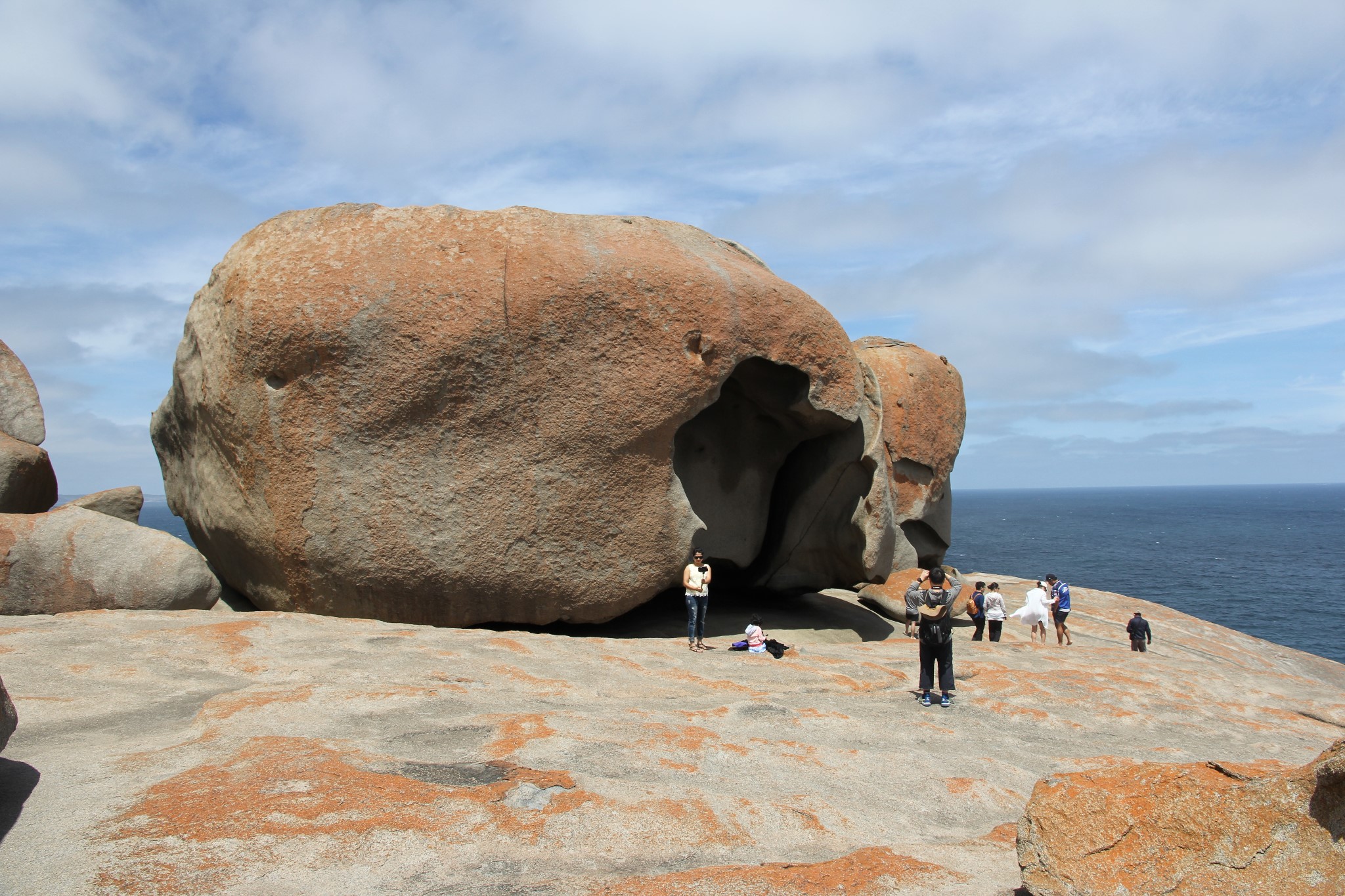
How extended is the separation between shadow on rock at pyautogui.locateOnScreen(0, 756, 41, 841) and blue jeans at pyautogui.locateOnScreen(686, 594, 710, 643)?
22.2 ft

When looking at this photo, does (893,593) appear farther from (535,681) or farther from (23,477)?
(23,477)

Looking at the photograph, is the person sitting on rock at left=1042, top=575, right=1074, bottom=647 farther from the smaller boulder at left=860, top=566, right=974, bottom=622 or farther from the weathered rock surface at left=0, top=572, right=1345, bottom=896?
the weathered rock surface at left=0, top=572, right=1345, bottom=896

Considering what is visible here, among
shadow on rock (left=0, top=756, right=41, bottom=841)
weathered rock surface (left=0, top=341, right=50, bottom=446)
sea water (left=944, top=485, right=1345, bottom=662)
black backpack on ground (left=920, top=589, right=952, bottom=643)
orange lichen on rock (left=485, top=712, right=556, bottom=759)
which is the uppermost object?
weathered rock surface (left=0, top=341, right=50, bottom=446)

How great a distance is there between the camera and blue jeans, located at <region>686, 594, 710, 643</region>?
10.5m

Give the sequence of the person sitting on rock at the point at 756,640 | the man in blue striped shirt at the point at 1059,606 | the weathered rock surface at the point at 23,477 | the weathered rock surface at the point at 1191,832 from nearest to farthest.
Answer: the weathered rock surface at the point at 1191,832 < the person sitting on rock at the point at 756,640 < the weathered rock surface at the point at 23,477 < the man in blue striped shirt at the point at 1059,606

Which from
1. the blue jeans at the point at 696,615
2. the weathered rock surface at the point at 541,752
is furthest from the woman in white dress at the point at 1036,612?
the blue jeans at the point at 696,615

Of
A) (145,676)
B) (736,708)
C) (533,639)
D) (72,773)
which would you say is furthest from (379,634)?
(72,773)

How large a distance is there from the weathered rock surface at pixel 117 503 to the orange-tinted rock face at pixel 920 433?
11.9m

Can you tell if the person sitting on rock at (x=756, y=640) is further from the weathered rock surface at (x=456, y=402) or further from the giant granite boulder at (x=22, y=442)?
the giant granite boulder at (x=22, y=442)

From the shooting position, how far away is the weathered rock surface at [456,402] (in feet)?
33.1

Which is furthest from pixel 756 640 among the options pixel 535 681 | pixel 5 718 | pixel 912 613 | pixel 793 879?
pixel 5 718

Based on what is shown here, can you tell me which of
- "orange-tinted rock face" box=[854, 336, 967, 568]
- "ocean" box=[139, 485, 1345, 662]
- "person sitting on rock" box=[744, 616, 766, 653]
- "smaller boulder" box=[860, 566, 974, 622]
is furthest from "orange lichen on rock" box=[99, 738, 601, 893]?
"ocean" box=[139, 485, 1345, 662]

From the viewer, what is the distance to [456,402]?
1025cm

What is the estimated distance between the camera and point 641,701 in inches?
299
